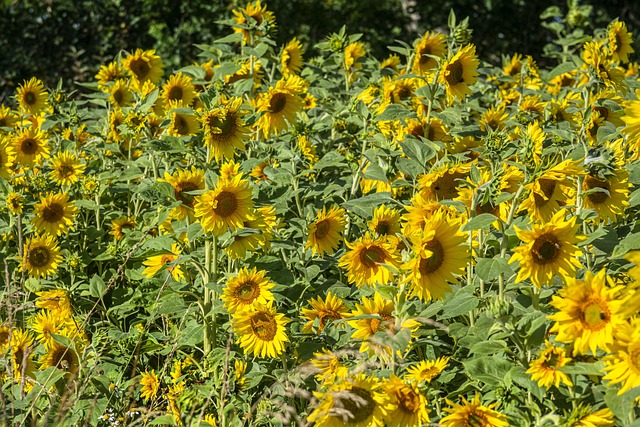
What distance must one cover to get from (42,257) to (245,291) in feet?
4.58

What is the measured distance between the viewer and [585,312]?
1.87 m

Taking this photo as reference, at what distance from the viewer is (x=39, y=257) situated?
359 centimetres

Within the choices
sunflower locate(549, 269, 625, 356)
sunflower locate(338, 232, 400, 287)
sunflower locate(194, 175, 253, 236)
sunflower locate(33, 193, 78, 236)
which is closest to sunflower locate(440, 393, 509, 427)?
sunflower locate(549, 269, 625, 356)

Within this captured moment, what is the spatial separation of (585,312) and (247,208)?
1.15 metres

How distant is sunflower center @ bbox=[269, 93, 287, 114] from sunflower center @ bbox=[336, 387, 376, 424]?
1726mm

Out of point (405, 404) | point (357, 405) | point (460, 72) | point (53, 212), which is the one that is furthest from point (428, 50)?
point (357, 405)

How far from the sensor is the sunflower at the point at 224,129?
9.50ft

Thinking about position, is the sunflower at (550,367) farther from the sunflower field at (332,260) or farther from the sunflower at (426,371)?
the sunflower at (426,371)

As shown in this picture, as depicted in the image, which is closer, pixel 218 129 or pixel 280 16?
pixel 218 129

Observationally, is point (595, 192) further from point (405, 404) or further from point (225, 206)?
point (225, 206)

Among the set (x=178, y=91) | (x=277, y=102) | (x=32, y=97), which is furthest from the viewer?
(x=32, y=97)

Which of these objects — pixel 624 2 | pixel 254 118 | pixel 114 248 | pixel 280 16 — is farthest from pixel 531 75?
pixel 624 2

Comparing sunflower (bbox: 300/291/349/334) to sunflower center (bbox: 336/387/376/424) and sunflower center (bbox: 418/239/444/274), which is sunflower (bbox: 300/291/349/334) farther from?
sunflower center (bbox: 336/387/376/424)

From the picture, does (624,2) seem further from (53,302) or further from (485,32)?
(53,302)
